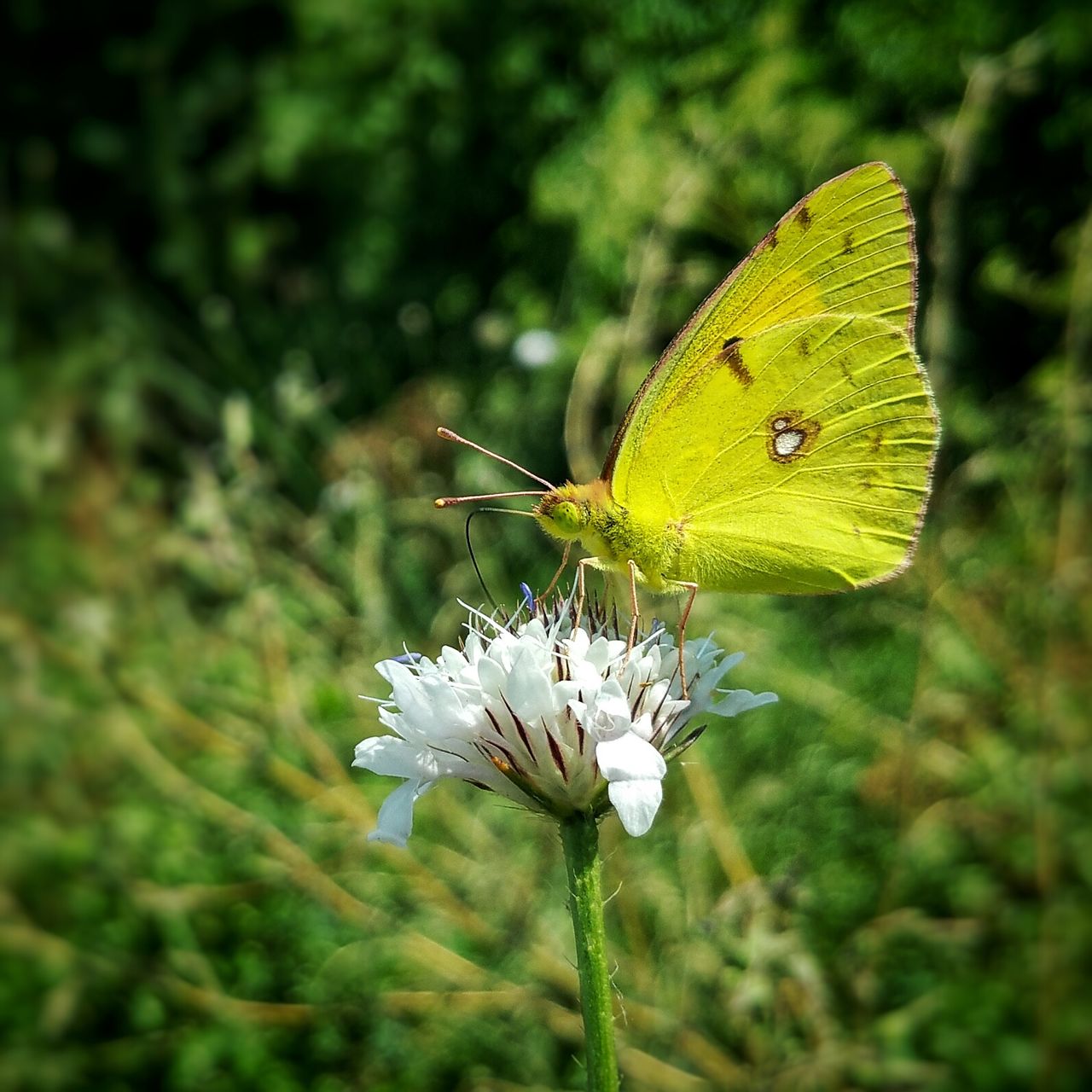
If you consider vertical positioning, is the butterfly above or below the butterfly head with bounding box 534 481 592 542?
above

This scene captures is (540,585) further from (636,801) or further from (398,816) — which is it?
(636,801)

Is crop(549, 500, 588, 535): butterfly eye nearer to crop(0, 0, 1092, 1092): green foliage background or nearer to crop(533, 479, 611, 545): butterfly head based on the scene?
crop(533, 479, 611, 545): butterfly head

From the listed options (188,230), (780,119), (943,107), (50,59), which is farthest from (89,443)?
Result: (943,107)

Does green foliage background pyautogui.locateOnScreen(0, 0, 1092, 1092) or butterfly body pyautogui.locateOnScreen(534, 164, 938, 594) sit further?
green foliage background pyautogui.locateOnScreen(0, 0, 1092, 1092)

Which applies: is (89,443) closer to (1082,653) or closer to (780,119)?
(780,119)

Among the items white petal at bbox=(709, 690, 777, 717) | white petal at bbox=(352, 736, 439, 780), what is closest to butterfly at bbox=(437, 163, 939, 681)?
white petal at bbox=(709, 690, 777, 717)

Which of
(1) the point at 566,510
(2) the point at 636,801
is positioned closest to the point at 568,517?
(1) the point at 566,510

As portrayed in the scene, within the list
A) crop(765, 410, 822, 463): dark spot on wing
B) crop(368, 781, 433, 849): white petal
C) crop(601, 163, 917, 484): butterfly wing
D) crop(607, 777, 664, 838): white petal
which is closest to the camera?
crop(607, 777, 664, 838): white petal

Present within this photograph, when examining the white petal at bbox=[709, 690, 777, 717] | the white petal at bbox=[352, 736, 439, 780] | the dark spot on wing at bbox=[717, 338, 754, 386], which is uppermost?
the dark spot on wing at bbox=[717, 338, 754, 386]
